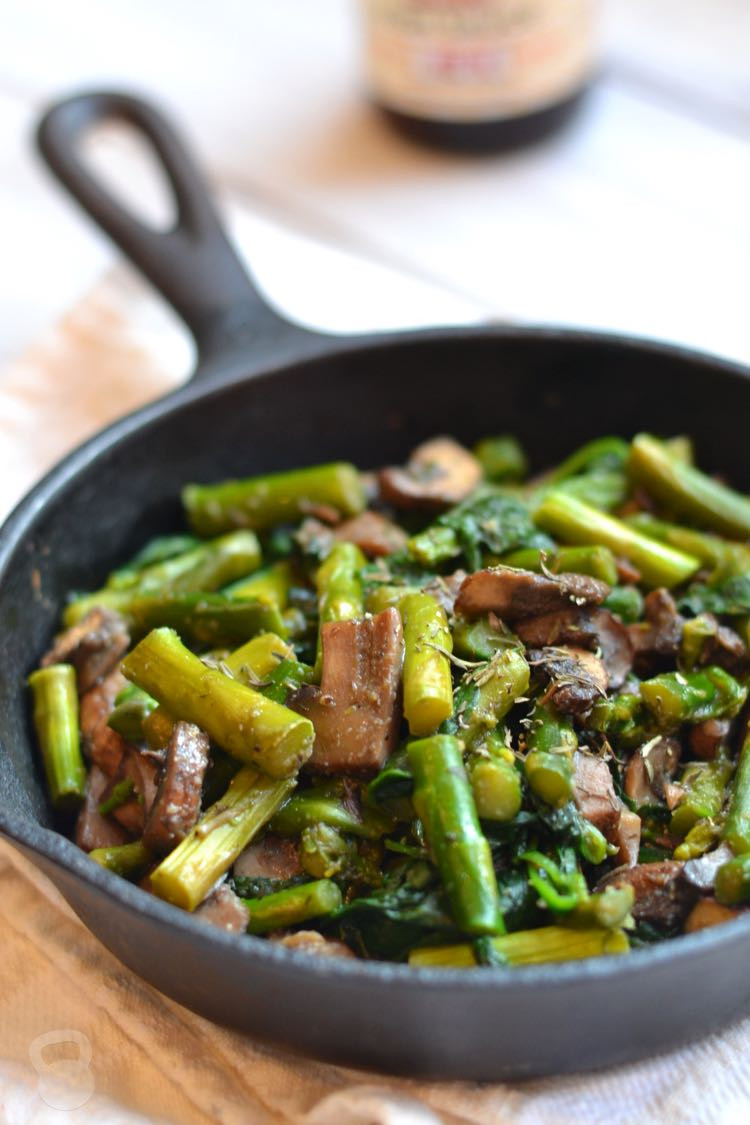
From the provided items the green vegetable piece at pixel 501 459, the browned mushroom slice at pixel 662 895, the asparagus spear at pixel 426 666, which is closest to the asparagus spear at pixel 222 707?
the asparagus spear at pixel 426 666

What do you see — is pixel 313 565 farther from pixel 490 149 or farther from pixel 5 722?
pixel 490 149

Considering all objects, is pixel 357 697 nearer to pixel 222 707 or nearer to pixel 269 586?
pixel 222 707

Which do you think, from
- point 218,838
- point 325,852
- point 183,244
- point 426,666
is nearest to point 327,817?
point 325,852

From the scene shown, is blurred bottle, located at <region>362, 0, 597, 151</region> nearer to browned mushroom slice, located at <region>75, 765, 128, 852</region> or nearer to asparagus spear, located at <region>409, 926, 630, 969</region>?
browned mushroom slice, located at <region>75, 765, 128, 852</region>

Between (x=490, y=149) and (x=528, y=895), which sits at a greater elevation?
(x=490, y=149)

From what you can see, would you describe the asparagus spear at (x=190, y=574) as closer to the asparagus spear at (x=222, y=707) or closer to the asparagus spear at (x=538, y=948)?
the asparagus spear at (x=222, y=707)

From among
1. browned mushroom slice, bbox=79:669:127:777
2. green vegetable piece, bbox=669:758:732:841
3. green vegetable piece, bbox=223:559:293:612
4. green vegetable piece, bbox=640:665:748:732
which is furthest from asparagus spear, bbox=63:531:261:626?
green vegetable piece, bbox=669:758:732:841

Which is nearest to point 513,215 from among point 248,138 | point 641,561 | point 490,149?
point 490,149
